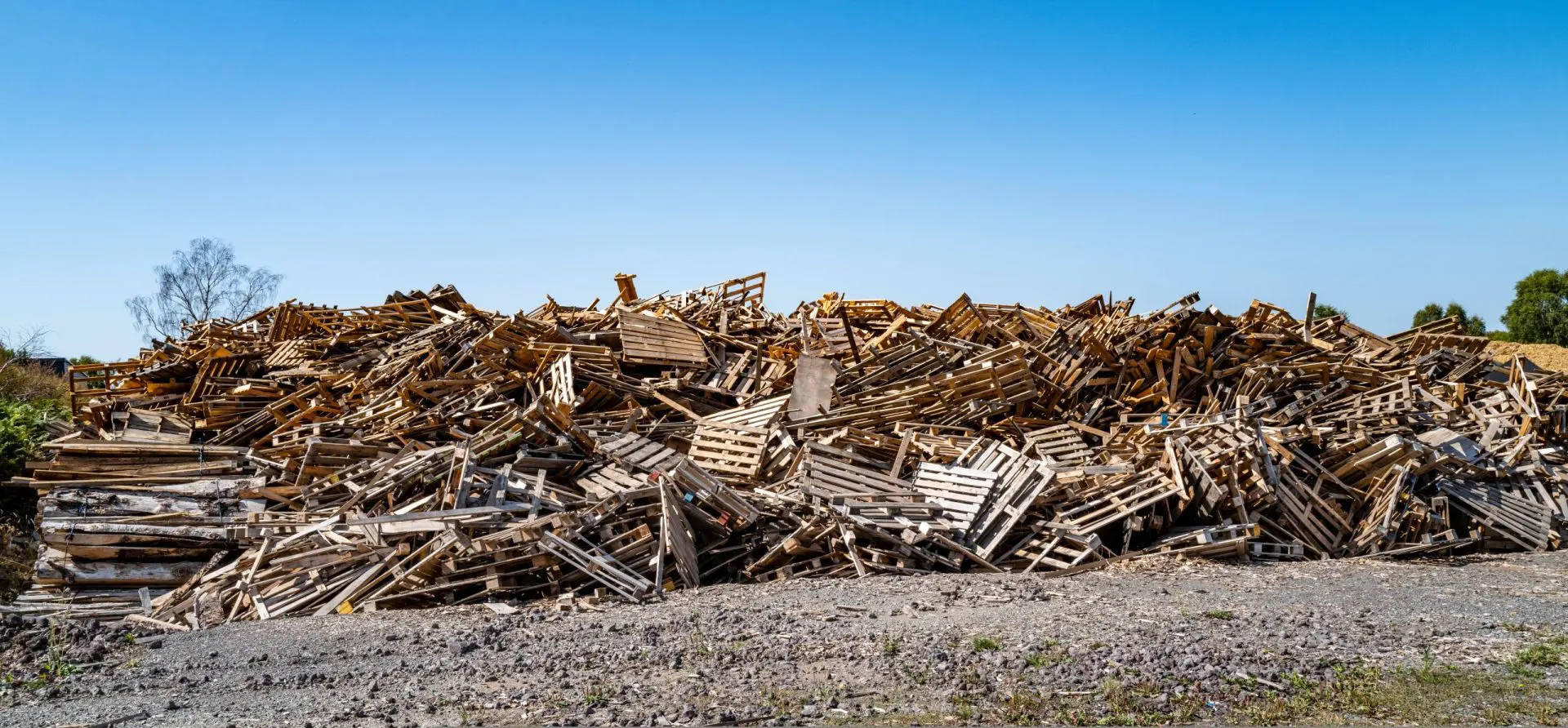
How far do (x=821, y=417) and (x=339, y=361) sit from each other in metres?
8.09

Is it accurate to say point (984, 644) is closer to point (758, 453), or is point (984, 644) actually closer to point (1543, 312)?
point (758, 453)

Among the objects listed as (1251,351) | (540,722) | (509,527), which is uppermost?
(1251,351)

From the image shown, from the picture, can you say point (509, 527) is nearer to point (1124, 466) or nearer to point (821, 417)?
point (821, 417)

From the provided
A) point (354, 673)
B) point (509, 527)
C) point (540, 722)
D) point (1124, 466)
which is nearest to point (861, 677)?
point (540, 722)

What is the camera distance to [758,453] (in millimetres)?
12992

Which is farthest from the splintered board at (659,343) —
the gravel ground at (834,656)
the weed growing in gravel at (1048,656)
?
the weed growing in gravel at (1048,656)

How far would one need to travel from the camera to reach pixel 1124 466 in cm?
1177

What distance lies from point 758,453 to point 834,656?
5692 millimetres

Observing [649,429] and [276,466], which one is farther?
[649,429]

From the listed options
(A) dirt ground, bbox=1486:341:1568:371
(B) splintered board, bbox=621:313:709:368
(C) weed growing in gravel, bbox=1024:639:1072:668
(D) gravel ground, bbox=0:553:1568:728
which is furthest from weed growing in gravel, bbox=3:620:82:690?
(A) dirt ground, bbox=1486:341:1568:371

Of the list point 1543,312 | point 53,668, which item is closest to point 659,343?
point 53,668

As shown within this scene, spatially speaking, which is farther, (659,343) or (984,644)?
(659,343)

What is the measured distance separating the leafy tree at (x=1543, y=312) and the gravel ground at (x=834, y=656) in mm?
35805

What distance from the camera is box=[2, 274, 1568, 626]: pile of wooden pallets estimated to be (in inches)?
410
